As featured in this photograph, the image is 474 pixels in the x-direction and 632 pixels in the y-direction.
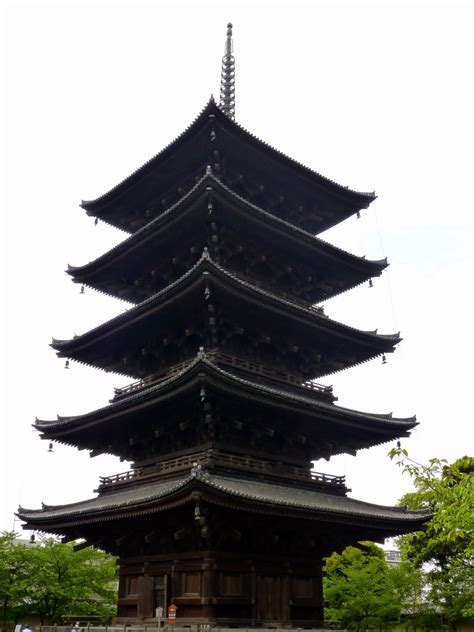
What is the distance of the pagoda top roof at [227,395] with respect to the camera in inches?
774

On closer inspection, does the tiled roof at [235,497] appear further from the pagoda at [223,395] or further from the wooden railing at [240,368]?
the wooden railing at [240,368]

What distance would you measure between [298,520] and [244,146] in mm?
15019

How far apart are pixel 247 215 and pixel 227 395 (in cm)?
756

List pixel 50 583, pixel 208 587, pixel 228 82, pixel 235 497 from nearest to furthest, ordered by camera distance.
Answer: pixel 235 497
pixel 208 587
pixel 50 583
pixel 228 82

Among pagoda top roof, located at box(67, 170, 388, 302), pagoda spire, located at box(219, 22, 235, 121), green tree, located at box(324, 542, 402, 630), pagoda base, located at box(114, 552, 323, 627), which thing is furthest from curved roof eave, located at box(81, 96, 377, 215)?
green tree, located at box(324, 542, 402, 630)

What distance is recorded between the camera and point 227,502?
58.3 feet

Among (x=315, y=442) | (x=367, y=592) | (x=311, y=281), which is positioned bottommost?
(x=367, y=592)

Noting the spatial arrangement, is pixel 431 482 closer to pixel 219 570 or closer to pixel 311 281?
pixel 219 570

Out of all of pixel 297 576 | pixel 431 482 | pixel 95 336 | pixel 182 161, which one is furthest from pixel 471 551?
pixel 182 161

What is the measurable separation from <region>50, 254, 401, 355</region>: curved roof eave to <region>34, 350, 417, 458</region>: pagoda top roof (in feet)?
8.89

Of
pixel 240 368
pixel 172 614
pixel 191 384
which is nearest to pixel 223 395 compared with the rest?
pixel 191 384

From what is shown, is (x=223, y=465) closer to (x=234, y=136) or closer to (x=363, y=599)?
(x=234, y=136)

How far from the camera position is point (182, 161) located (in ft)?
87.8

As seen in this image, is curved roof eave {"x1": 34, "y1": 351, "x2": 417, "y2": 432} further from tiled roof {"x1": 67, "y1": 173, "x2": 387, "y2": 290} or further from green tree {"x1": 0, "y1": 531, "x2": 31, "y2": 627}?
green tree {"x1": 0, "y1": 531, "x2": 31, "y2": 627}
